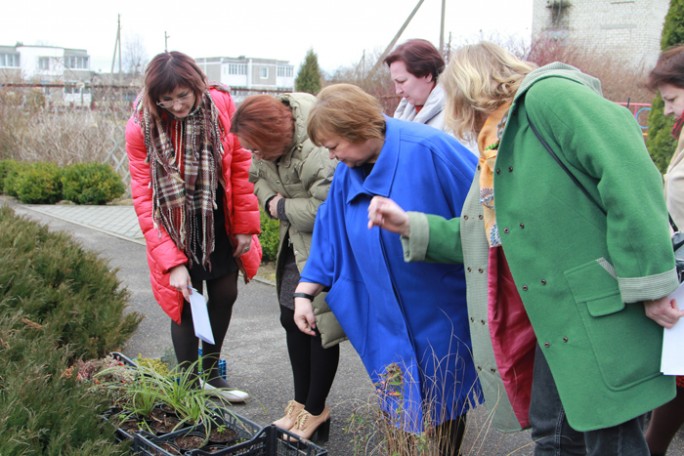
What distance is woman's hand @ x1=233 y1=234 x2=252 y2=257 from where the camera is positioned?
3.91m

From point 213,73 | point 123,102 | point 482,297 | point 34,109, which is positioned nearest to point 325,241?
point 482,297

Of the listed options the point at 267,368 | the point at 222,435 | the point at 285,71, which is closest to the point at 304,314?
the point at 222,435

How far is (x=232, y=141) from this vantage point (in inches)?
153

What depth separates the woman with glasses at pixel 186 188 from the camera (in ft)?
11.6

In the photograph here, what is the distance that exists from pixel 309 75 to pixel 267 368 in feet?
52.5

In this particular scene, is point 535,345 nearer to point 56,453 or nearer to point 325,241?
point 325,241

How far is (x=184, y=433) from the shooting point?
3.01 metres

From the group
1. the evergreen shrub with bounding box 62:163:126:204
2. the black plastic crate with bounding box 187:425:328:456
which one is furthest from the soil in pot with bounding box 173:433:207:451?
the evergreen shrub with bounding box 62:163:126:204

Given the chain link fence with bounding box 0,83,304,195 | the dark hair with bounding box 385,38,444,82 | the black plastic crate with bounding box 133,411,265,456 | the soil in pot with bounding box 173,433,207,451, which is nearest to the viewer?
the black plastic crate with bounding box 133,411,265,456

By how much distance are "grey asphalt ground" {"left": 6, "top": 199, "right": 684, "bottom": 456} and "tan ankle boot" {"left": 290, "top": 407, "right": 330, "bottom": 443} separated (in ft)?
0.23

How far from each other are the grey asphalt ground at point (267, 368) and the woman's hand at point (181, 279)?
2.60ft

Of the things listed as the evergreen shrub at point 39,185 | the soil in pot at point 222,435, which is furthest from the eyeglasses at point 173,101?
the evergreen shrub at point 39,185

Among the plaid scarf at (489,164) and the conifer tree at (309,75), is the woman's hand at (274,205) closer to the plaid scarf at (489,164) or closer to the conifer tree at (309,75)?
the plaid scarf at (489,164)

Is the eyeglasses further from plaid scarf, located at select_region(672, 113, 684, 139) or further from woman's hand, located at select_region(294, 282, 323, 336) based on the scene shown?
plaid scarf, located at select_region(672, 113, 684, 139)
